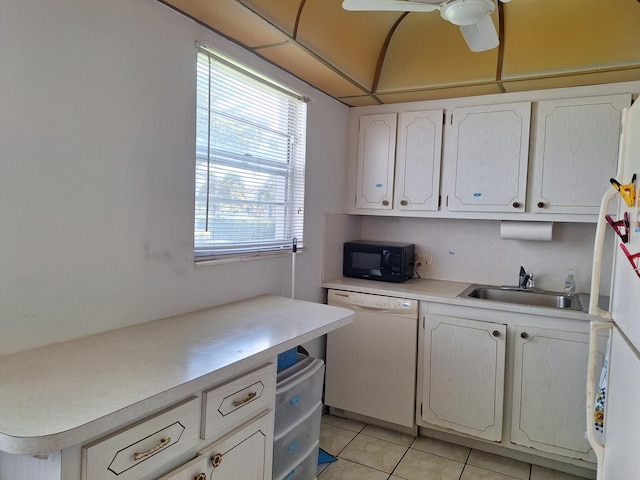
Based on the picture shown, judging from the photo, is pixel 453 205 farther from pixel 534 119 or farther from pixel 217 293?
pixel 217 293

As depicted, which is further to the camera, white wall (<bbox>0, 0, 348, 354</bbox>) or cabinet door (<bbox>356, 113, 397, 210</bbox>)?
cabinet door (<bbox>356, 113, 397, 210</bbox>)

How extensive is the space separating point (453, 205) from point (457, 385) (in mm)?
1148

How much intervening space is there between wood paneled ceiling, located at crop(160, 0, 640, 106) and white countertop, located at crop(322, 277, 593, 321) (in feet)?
4.23

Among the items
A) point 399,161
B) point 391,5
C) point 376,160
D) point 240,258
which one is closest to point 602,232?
point 391,5

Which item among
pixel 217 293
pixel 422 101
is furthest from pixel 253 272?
pixel 422 101

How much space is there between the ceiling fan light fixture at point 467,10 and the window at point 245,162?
Answer: 1027mm

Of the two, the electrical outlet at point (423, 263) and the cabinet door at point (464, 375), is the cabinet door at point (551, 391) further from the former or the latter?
the electrical outlet at point (423, 263)

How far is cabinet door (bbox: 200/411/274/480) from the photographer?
1341 mm

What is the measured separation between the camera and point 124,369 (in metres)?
1.23

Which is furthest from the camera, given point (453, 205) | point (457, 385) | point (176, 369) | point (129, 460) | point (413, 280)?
point (413, 280)

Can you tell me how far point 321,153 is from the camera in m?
2.81

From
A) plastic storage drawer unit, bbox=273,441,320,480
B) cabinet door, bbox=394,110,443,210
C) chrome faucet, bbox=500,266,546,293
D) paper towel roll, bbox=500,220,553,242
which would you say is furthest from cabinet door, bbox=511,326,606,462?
plastic storage drawer unit, bbox=273,441,320,480

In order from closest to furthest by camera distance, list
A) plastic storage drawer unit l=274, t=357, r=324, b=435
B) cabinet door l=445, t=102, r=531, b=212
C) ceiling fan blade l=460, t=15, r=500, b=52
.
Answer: ceiling fan blade l=460, t=15, r=500, b=52, plastic storage drawer unit l=274, t=357, r=324, b=435, cabinet door l=445, t=102, r=531, b=212

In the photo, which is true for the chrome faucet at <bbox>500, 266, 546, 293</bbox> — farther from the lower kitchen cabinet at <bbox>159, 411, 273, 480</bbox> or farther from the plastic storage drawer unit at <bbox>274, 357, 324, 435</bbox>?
the lower kitchen cabinet at <bbox>159, 411, 273, 480</bbox>
